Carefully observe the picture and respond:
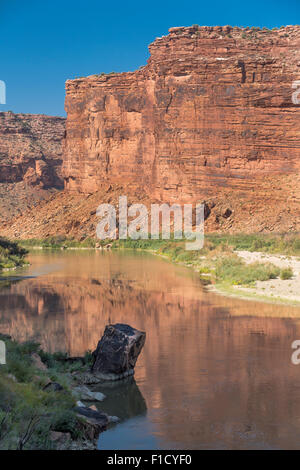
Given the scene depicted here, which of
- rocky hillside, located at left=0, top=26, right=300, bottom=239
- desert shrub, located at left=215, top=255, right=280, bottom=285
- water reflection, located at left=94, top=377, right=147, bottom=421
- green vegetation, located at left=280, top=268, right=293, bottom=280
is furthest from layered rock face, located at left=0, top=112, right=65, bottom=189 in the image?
water reflection, located at left=94, top=377, right=147, bottom=421

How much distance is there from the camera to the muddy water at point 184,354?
8.31 metres

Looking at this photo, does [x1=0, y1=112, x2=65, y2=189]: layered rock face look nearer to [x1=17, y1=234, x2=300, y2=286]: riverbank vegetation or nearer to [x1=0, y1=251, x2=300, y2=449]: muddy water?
[x1=17, y1=234, x2=300, y2=286]: riverbank vegetation

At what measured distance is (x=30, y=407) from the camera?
7.47 metres

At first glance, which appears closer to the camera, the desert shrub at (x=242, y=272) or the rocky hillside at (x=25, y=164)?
the desert shrub at (x=242, y=272)

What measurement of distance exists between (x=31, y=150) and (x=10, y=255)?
201 feet

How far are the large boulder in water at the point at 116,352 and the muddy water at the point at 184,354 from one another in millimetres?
320

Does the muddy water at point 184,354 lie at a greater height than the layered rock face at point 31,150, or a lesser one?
lesser

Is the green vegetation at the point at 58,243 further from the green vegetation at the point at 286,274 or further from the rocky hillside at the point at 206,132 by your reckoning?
the green vegetation at the point at 286,274

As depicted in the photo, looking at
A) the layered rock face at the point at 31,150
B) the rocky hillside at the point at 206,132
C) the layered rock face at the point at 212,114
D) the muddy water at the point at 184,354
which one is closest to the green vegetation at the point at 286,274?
the muddy water at the point at 184,354

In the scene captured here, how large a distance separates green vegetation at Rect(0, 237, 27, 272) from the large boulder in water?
72.0 feet

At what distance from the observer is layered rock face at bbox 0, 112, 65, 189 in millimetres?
92188

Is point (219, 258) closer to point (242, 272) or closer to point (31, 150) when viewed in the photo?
point (242, 272)

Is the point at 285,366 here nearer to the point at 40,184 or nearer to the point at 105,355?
the point at 105,355

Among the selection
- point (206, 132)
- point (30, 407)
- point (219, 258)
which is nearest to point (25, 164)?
point (206, 132)
